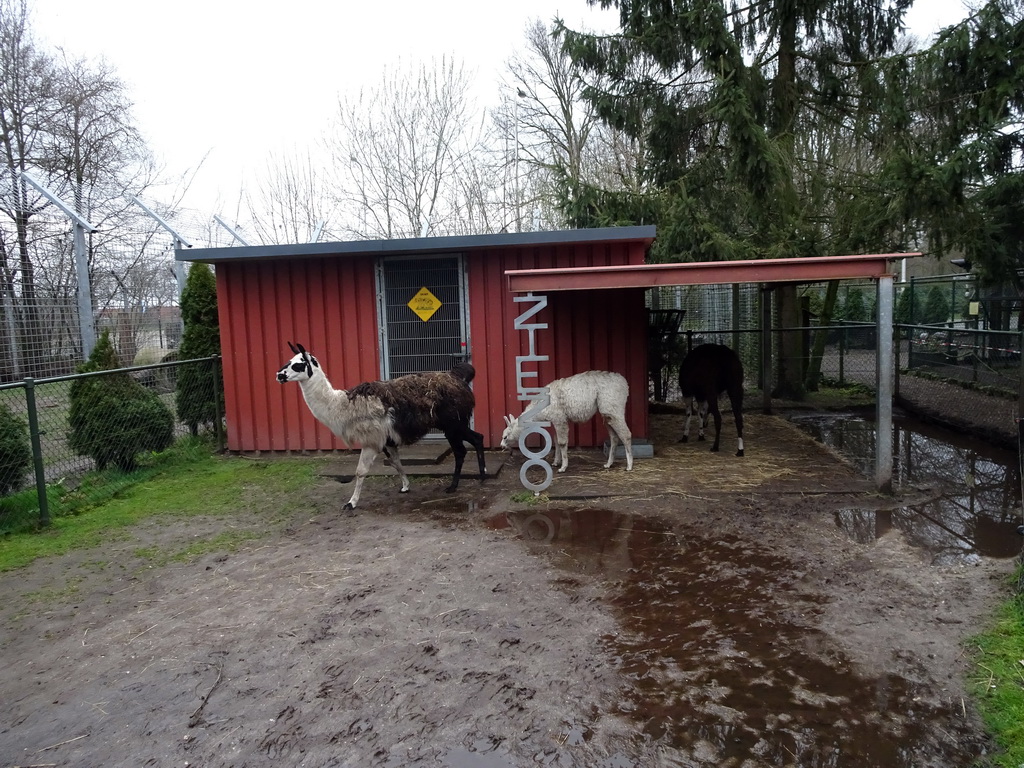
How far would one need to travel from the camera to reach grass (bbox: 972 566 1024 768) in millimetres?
2639

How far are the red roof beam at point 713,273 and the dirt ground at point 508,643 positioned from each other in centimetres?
194

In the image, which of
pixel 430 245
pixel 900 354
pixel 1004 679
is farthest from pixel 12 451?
pixel 900 354

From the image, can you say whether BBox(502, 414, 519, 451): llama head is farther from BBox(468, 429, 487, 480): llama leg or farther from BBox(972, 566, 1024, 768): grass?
BBox(972, 566, 1024, 768): grass

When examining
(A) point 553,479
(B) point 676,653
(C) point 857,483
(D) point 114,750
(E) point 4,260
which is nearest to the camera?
(D) point 114,750

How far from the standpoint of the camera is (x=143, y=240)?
387 inches

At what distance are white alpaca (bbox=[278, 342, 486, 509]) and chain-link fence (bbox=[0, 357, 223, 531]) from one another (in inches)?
86.8

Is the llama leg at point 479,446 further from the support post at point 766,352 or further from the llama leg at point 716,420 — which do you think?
the support post at point 766,352

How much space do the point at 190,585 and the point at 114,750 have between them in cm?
185

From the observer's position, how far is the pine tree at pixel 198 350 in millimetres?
8797

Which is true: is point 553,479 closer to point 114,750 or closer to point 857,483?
point 857,483

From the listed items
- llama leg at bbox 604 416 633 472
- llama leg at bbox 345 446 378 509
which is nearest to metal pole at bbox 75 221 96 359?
llama leg at bbox 345 446 378 509

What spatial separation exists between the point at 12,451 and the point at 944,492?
8.44 metres

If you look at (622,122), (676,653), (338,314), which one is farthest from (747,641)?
(622,122)

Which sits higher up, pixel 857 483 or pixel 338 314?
pixel 338 314
